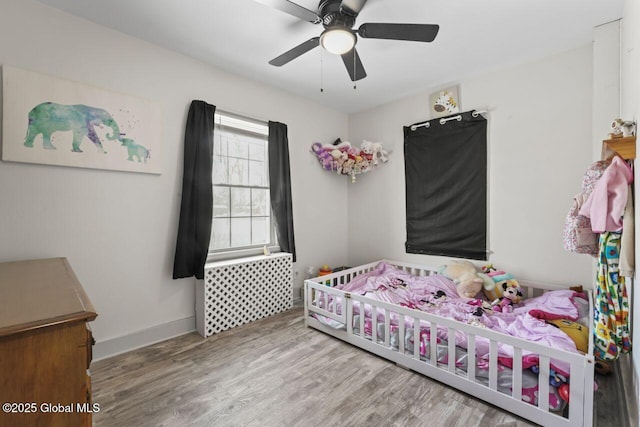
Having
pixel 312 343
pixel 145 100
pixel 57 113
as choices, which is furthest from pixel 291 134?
pixel 312 343

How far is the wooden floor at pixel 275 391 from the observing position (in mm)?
1511

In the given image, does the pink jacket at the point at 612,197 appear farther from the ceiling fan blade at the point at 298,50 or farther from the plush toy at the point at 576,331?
the ceiling fan blade at the point at 298,50

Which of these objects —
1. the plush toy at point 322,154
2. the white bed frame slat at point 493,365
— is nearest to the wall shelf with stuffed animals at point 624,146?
the white bed frame slat at point 493,365

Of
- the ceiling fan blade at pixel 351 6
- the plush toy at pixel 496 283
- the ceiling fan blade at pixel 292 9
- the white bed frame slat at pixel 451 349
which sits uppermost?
the ceiling fan blade at pixel 351 6

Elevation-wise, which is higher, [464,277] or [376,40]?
[376,40]

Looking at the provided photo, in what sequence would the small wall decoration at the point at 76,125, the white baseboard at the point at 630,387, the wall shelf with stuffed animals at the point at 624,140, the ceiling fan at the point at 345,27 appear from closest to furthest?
the white baseboard at the point at 630,387 → the wall shelf with stuffed animals at the point at 624,140 → the ceiling fan at the point at 345,27 → the small wall decoration at the point at 76,125

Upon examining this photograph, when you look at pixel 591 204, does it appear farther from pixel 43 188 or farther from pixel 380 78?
pixel 43 188

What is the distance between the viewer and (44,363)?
768 mm

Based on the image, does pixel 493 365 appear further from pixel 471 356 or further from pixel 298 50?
pixel 298 50

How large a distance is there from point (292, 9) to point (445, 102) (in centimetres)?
214

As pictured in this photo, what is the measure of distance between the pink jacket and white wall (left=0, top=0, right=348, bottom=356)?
2.83m

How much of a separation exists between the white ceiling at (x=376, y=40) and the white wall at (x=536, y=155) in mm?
194

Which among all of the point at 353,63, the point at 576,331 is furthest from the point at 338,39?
the point at 576,331

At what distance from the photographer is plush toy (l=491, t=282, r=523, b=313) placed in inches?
88.4
